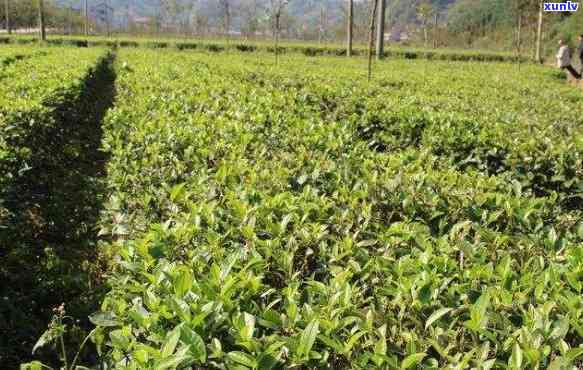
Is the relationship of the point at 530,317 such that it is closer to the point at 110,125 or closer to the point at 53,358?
the point at 53,358

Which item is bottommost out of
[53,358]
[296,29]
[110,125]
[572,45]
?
[53,358]

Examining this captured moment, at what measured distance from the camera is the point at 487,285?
215 centimetres

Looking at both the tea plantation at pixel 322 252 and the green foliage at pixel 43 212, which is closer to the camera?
the tea plantation at pixel 322 252

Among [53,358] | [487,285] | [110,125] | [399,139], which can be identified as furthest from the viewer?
[399,139]

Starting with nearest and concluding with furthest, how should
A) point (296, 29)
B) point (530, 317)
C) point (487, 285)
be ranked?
1. point (530, 317)
2. point (487, 285)
3. point (296, 29)

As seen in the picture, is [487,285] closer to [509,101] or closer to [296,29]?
[509,101]

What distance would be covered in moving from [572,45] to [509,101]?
1338 inches

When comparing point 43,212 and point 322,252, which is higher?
point 322,252

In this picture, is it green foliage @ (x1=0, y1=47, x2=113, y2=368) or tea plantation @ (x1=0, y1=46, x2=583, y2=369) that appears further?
green foliage @ (x1=0, y1=47, x2=113, y2=368)

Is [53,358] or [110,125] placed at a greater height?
[110,125]

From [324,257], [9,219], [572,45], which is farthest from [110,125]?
[572,45]

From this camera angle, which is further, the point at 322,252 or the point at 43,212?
the point at 43,212

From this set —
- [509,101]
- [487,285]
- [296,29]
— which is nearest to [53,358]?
[487,285]

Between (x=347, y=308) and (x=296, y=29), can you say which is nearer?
(x=347, y=308)
